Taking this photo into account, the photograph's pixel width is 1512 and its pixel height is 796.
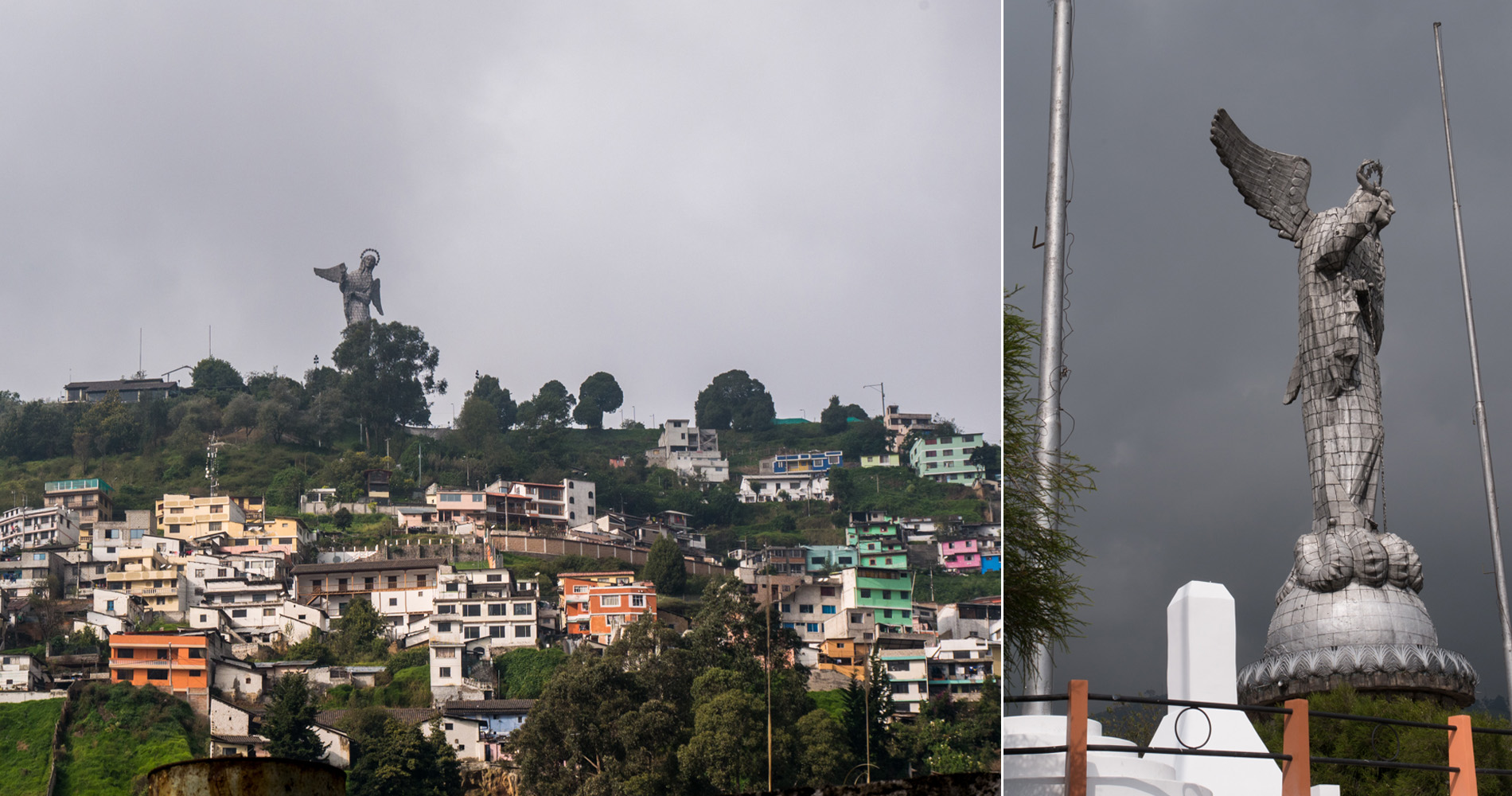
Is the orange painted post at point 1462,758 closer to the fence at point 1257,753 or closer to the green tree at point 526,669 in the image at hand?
the fence at point 1257,753

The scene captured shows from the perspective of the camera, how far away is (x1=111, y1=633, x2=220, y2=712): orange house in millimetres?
18453

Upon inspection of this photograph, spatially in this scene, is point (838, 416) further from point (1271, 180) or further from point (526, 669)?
point (1271, 180)

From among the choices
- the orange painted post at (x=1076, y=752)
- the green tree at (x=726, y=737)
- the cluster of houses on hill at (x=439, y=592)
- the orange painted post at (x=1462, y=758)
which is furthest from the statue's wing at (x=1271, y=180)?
the green tree at (x=726, y=737)

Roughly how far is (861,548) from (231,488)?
44.1 feet

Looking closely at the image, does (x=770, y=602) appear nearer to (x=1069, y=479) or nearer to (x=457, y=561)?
(x=457, y=561)

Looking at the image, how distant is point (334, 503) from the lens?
23734mm

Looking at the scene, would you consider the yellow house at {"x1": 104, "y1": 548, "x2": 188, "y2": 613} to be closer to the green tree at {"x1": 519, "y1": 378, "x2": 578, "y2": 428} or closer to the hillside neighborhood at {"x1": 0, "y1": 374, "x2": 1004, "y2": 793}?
the hillside neighborhood at {"x1": 0, "y1": 374, "x2": 1004, "y2": 793}

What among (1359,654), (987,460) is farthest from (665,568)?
(1359,654)

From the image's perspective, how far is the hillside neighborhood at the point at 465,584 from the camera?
19328mm

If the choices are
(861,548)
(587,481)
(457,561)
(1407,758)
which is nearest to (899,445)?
(861,548)

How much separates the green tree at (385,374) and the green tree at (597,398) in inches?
110

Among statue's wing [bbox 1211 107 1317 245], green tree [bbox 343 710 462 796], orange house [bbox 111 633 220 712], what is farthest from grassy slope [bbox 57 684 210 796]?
statue's wing [bbox 1211 107 1317 245]

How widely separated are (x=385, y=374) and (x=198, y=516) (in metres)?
4.12

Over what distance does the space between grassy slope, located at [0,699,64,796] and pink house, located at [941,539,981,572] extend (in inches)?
737
